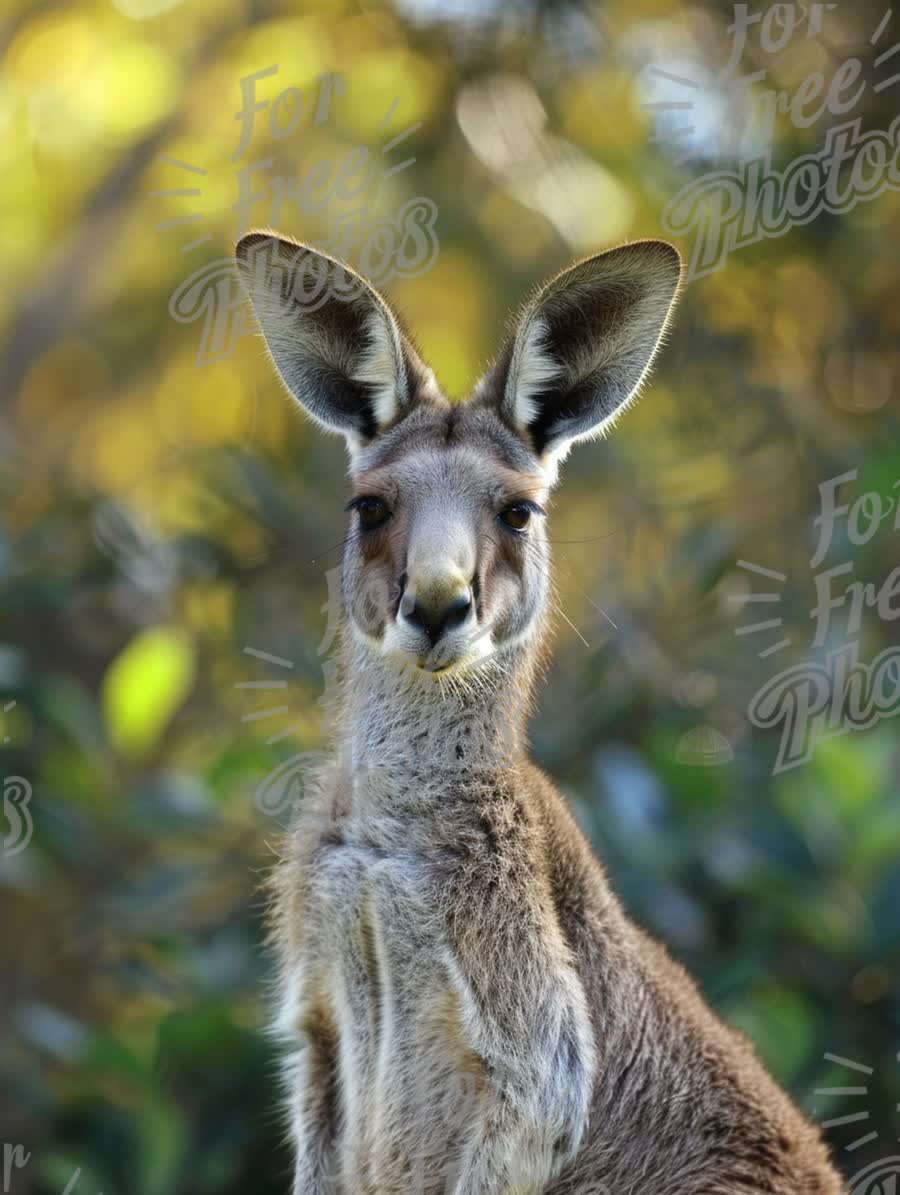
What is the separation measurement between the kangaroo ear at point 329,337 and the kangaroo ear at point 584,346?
250 mm

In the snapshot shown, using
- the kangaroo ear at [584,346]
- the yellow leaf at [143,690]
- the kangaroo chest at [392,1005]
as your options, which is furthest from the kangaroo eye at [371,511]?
the yellow leaf at [143,690]

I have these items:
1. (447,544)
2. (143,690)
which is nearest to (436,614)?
(447,544)

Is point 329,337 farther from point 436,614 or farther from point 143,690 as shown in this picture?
point 143,690

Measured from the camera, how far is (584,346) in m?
3.87

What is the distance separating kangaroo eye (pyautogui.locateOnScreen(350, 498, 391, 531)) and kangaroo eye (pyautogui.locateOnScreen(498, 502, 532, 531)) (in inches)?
10.5

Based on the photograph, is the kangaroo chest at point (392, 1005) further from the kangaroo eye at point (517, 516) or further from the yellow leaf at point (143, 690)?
the yellow leaf at point (143, 690)

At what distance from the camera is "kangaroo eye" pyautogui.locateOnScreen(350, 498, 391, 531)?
11.8 ft

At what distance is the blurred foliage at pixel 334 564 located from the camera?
5906mm

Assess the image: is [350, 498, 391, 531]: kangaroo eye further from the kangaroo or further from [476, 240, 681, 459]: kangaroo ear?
[476, 240, 681, 459]: kangaroo ear

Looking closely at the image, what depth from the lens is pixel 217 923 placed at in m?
6.86

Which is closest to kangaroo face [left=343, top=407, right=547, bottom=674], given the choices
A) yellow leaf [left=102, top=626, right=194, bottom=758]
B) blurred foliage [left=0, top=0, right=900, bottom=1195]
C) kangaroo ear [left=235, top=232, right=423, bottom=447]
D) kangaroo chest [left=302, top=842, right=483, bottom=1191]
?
kangaroo ear [left=235, top=232, right=423, bottom=447]

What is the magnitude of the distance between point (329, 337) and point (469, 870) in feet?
4.34

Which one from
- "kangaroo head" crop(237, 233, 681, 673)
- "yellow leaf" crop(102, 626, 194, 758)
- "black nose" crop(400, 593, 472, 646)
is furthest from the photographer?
"yellow leaf" crop(102, 626, 194, 758)

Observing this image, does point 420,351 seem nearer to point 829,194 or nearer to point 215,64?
point 829,194
